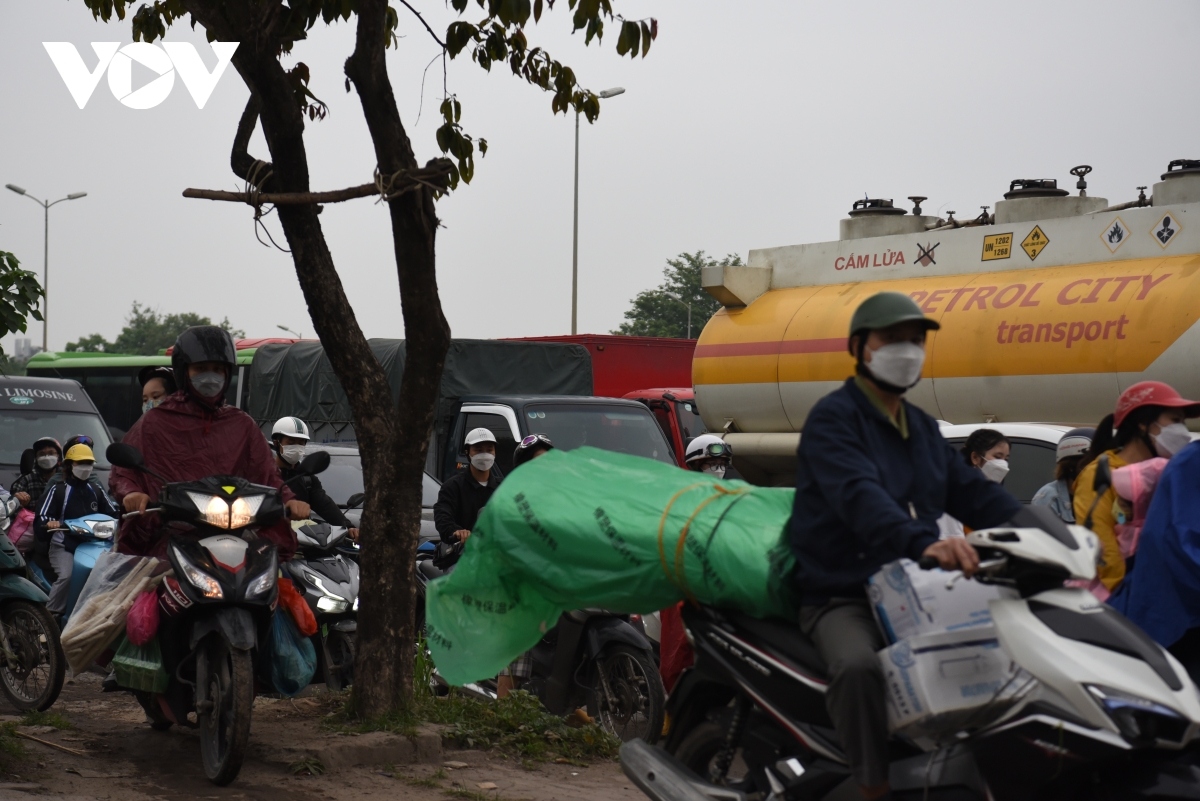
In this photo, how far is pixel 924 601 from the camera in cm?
380

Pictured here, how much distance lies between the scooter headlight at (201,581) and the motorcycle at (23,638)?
213cm

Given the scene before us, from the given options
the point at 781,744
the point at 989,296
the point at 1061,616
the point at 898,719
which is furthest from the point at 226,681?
the point at 989,296

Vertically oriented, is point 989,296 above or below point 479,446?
above

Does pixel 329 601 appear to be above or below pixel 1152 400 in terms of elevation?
below

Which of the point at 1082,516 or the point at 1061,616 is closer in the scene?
the point at 1061,616

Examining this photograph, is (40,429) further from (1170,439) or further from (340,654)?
(1170,439)

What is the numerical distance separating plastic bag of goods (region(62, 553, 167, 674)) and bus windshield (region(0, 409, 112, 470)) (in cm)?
714

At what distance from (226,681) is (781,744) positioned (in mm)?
2743

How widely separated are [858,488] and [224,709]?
3.35m

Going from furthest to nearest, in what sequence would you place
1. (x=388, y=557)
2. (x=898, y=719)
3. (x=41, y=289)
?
(x=41, y=289), (x=388, y=557), (x=898, y=719)

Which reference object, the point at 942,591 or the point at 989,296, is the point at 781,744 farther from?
the point at 989,296

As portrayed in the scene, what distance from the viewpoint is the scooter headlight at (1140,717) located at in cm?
333

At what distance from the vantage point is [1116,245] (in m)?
11.2

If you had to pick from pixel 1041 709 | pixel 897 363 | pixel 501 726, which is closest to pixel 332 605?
pixel 501 726
